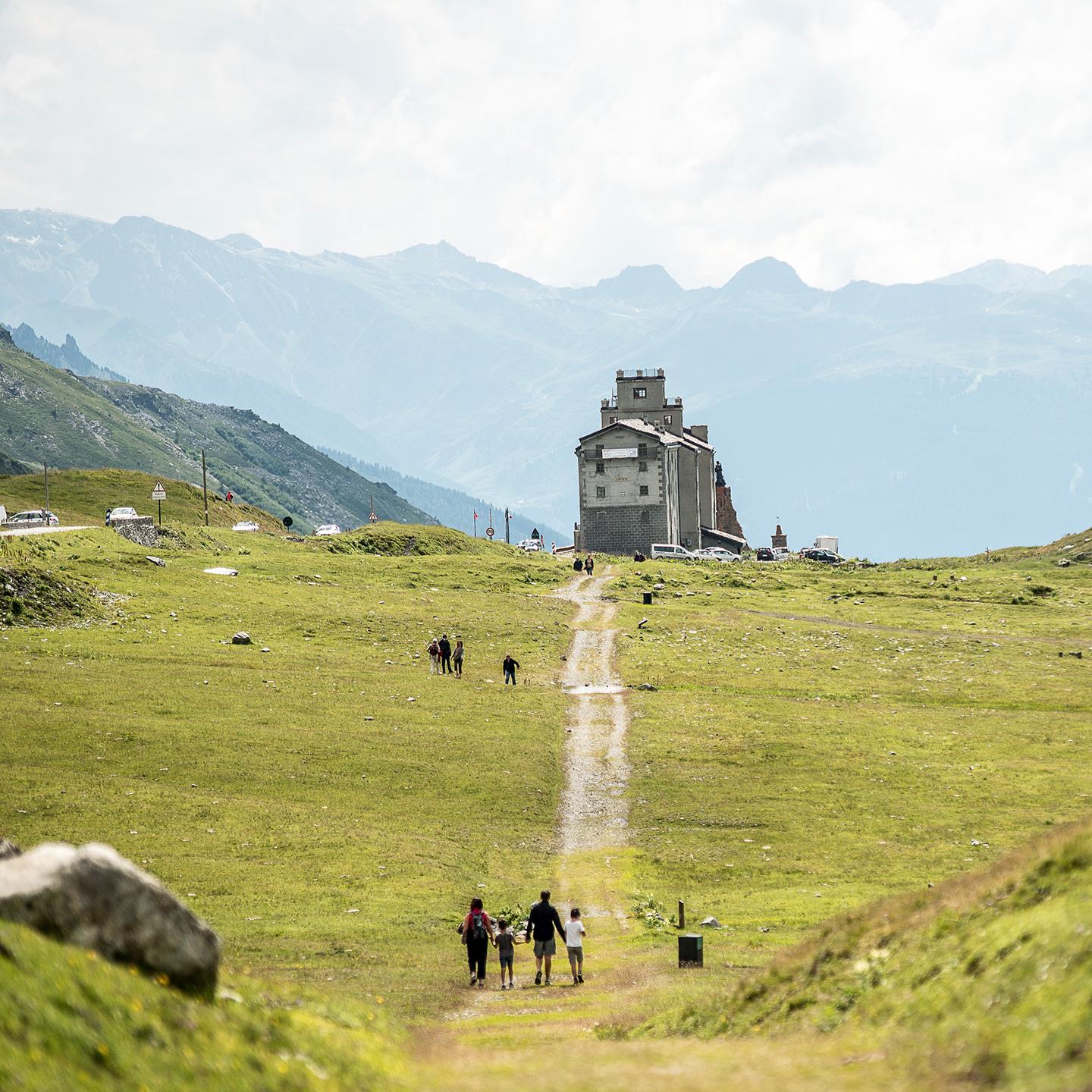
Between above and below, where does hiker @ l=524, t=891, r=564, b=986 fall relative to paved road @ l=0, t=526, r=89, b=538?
below

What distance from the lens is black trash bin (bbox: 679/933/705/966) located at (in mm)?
31188

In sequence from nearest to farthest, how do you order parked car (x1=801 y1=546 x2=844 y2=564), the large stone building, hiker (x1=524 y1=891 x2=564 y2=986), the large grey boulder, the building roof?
the large grey boulder
hiker (x1=524 y1=891 x2=564 y2=986)
parked car (x1=801 y1=546 x2=844 y2=564)
the large stone building
the building roof

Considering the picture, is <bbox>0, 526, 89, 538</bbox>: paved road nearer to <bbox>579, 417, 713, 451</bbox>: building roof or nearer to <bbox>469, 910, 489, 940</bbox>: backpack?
<bbox>579, 417, 713, 451</bbox>: building roof

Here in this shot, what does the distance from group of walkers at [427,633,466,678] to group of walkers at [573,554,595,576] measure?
4684 cm

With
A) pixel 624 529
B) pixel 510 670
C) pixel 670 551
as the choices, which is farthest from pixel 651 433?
pixel 510 670

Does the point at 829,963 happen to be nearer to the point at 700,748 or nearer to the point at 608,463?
the point at 700,748

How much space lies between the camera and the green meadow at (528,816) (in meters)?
18.8

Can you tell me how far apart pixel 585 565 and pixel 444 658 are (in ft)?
165

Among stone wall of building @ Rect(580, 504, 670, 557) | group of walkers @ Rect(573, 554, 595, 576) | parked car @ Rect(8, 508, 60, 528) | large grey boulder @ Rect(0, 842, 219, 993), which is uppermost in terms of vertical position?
stone wall of building @ Rect(580, 504, 670, 557)

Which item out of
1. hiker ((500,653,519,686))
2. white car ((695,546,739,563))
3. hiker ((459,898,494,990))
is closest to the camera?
hiker ((459,898,494,990))

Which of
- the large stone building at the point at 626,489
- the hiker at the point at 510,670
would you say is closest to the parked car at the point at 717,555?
the large stone building at the point at 626,489

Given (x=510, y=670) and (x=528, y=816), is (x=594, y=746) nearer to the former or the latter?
(x=528, y=816)

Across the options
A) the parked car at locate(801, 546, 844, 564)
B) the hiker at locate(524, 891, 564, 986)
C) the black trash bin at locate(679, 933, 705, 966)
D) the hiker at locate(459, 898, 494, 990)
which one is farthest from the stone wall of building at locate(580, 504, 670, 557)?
the hiker at locate(459, 898, 494, 990)

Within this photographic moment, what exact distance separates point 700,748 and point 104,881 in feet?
132
